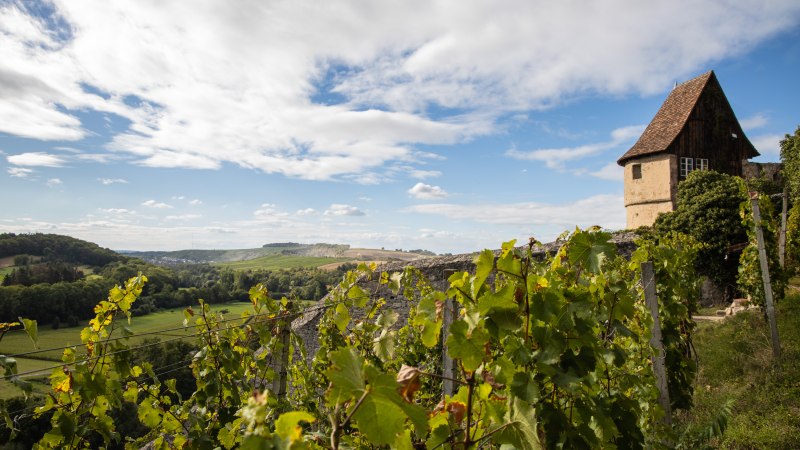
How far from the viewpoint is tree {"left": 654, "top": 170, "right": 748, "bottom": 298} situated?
47.2ft

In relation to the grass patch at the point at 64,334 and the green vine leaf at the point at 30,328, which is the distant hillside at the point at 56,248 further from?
the green vine leaf at the point at 30,328

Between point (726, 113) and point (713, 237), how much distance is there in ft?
29.8

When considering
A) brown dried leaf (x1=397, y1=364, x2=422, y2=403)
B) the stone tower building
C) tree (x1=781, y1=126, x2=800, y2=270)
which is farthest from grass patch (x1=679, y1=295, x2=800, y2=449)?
the stone tower building

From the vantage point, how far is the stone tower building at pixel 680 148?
19281 mm

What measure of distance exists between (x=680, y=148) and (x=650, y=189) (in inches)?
80.6

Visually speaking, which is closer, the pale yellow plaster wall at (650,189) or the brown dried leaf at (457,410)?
the brown dried leaf at (457,410)

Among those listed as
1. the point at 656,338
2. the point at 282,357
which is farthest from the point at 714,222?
the point at 282,357

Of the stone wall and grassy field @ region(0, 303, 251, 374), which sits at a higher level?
the stone wall

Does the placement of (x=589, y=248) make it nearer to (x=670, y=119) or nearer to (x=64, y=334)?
(x=670, y=119)

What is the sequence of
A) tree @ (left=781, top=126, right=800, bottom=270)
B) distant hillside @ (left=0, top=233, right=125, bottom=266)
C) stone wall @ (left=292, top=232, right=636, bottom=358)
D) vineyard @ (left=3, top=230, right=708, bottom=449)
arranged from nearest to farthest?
1. vineyard @ (left=3, top=230, right=708, bottom=449)
2. stone wall @ (left=292, top=232, right=636, bottom=358)
3. tree @ (left=781, top=126, right=800, bottom=270)
4. distant hillside @ (left=0, top=233, right=125, bottom=266)

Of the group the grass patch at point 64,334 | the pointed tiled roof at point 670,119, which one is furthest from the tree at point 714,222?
the grass patch at point 64,334

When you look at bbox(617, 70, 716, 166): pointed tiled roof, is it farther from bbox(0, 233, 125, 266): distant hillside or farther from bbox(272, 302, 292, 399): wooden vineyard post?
bbox(0, 233, 125, 266): distant hillside

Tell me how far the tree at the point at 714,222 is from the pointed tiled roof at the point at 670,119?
12.7 ft

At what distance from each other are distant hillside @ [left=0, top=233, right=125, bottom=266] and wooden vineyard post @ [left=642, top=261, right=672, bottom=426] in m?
71.8
